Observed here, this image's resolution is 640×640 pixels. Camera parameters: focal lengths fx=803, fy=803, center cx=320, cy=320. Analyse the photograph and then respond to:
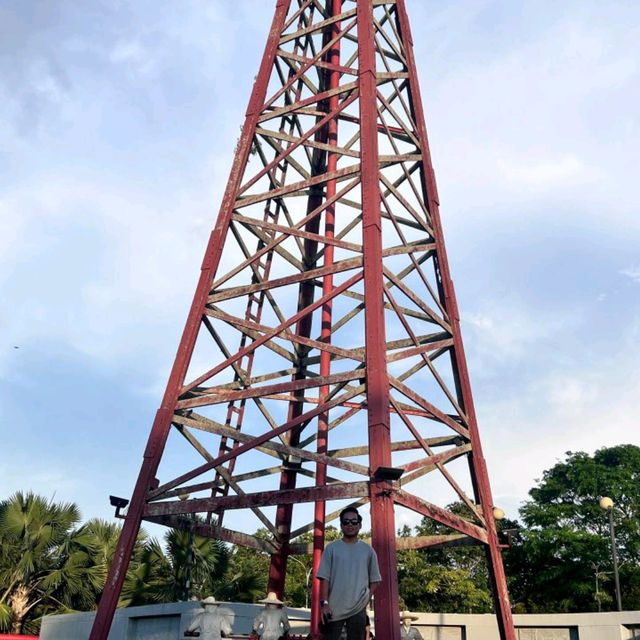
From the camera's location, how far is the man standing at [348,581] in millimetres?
5359

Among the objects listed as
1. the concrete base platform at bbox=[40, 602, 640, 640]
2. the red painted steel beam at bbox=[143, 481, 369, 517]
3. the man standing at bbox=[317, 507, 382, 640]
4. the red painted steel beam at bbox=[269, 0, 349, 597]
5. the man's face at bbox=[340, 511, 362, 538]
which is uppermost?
the red painted steel beam at bbox=[269, 0, 349, 597]

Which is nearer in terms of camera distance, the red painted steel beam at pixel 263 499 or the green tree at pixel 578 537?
the red painted steel beam at pixel 263 499

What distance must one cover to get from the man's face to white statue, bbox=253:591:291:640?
179 inches

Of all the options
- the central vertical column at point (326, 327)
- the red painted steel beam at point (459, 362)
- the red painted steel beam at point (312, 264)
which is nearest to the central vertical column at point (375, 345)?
the red painted steel beam at point (312, 264)

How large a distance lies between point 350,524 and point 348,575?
1.11ft

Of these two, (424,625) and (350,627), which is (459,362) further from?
(350,627)

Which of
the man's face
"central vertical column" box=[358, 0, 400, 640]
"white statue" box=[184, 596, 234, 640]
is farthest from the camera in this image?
"white statue" box=[184, 596, 234, 640]

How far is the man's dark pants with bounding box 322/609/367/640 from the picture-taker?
210 inches

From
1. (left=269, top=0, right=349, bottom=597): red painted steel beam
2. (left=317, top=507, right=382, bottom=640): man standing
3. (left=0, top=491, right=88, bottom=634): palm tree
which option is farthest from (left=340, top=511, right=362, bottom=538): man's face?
(left=0, top=491, right=88, bottom=634): palm tree

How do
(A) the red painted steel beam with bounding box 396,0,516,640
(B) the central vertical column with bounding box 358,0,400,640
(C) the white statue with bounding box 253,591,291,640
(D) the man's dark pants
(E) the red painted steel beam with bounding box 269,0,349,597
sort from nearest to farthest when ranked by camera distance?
(D) the man's dark pants, (B) the central vertical column with bounding box 358,0,400,640, (C) the white statue with bounding box 253,591,291,640, (A) the red painted steel beam with bounding box 396,0,516,640, (E) the red painted steel beam with bounding box 269,0,349,597

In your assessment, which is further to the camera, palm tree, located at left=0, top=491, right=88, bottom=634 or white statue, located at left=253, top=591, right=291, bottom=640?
palm tree, located at left=0, top=491, right=88, bottom=634

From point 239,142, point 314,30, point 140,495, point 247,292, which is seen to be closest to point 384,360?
point 247,292

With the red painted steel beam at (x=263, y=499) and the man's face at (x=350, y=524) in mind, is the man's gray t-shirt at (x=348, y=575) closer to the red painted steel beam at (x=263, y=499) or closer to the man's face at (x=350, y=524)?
the man's face at (x=350, y=524)

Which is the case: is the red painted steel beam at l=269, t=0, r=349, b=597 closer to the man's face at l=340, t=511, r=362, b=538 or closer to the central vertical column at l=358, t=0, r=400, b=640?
the central vertical column at l=358, t=0, r=400, b=640
